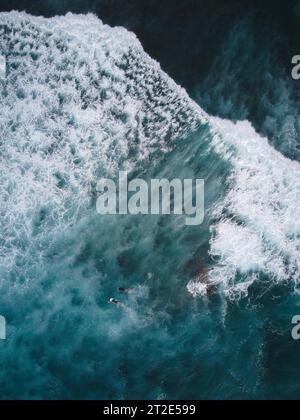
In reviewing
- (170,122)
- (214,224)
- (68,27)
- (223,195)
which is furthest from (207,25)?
(214,224)

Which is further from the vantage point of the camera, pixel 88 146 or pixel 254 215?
pixel 88 146

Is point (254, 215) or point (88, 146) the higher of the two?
point (88, 146)

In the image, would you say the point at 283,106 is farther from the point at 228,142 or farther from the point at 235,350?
the point at 235,350

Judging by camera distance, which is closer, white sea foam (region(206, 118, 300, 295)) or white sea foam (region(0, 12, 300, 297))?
white sea foam (region(206, 118, 300, 295))

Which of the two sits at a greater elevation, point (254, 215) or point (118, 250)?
point (254, 215)

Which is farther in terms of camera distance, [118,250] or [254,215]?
[118,250]

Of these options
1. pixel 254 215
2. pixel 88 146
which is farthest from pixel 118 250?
pixel 254 215

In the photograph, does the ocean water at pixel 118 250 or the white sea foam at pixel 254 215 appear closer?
the white sea foam at pixel 254 215

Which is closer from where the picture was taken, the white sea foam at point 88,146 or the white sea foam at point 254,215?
the white sea foam at point 254,215

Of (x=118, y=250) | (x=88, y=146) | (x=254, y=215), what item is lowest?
(x=118, y=250)

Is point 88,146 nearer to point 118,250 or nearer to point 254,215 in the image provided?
point 118,250
